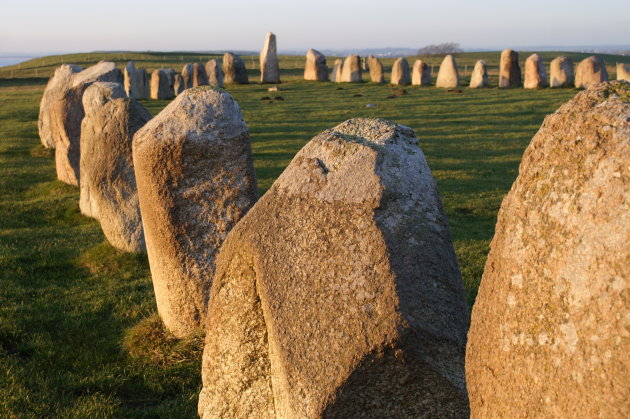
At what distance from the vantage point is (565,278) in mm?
2148

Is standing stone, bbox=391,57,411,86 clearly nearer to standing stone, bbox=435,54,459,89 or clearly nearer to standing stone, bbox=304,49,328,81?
standing stone, bbox=435,54,459,89

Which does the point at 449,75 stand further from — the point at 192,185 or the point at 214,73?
the point at 192,185

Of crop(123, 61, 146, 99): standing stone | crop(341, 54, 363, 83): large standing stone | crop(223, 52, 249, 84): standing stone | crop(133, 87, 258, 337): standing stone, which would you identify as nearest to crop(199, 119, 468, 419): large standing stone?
crop(133, 87, 258, 337): standing stone

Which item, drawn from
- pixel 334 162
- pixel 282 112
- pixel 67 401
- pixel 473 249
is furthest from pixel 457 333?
pixel 282 112

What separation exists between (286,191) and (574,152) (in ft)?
5.91

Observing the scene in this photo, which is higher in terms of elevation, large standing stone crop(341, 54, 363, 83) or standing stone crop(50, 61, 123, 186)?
large standing stone crop(341, 54, 363, 83)

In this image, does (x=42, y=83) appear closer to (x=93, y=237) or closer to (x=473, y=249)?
(x=93, y=237)

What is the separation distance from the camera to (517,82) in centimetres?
3008

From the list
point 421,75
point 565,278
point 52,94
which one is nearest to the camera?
point 565,278

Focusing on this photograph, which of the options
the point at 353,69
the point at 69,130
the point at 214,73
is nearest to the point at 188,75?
the point at 214,73

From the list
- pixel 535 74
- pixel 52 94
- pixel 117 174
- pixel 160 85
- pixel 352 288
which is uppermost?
pixel 535 74

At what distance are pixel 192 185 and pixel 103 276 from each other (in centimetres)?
293

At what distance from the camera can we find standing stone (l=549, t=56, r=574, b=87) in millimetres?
28188

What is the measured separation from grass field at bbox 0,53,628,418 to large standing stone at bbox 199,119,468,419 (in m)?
1.97
